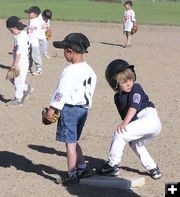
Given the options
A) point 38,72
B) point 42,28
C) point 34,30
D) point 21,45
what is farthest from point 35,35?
point 21,45

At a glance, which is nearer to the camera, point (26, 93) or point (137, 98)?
point (137, 98)

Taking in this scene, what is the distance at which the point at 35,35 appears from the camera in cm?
1625

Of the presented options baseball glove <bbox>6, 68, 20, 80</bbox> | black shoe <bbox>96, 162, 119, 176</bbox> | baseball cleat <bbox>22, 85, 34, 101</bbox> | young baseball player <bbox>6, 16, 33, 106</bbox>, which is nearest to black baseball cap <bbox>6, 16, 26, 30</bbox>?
young baseball player <bbox>6, 16, 33, 106</bbox>

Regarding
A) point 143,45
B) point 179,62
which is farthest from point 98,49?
point 179,62

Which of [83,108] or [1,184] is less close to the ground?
[83,108]

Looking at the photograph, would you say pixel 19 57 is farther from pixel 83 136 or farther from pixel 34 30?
pixel 34 30

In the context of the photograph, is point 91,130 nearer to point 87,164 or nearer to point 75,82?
point 87,164

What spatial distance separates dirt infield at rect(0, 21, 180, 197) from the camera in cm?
716

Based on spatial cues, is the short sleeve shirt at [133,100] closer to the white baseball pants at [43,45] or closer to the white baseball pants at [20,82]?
the white baseball pants at [20,82]

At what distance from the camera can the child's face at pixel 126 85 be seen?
695cm

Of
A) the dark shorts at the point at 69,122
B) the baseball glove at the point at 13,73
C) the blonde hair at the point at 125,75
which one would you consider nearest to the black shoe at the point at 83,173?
the dark shorts at the point at 69,122

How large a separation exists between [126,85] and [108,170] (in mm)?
1064

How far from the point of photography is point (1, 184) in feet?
23.7

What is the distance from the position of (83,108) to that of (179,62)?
11.6 metres
